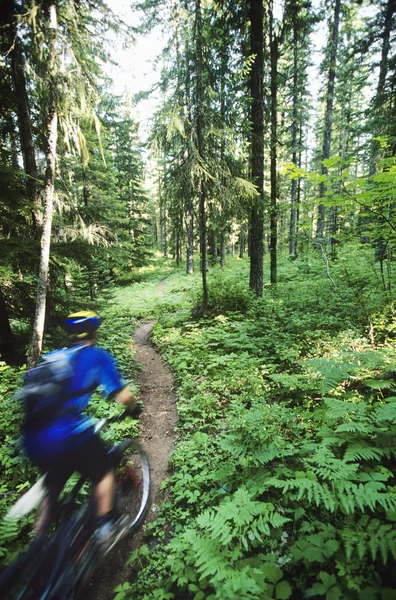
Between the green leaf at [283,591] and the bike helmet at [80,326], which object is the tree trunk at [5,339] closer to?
the bike helmet at [80,326]

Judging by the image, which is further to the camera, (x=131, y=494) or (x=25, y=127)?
(x=25, y=127)

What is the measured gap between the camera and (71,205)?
9.64m

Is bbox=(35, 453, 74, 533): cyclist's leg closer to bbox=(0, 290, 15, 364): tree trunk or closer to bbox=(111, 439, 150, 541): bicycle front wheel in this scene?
bbox=(111, 439, 150, 541): bicycle front wheel

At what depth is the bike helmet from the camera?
3121mm

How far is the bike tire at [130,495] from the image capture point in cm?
338

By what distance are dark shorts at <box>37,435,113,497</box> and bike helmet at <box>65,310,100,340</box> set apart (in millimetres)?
1146

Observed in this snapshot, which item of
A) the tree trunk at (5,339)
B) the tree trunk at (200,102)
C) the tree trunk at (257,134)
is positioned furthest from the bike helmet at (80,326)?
the tree trunk at (257,134)

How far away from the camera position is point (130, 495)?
3814mm

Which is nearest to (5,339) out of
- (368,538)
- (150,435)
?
(150,435)

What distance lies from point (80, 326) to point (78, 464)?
1.48 metres

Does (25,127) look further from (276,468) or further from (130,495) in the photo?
(276,468)

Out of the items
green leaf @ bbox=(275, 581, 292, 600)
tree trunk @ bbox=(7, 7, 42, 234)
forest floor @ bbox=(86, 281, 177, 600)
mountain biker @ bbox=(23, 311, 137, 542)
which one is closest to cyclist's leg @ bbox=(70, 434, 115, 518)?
mountain biker @ bbox=(23, 311, 137, 542)

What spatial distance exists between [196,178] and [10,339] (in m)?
8.27

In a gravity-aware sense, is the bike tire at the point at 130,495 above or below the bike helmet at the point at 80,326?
below
